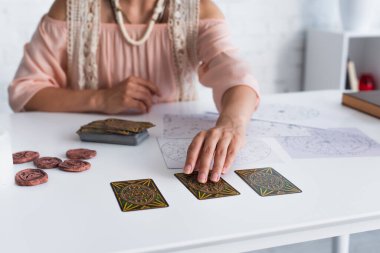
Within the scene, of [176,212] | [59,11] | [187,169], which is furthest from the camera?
[59,11]

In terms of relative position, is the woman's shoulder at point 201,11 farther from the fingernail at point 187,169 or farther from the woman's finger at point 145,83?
the fingernail at point 187,169

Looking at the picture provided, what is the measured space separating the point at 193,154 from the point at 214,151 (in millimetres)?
37

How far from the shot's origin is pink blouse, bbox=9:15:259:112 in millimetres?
1051

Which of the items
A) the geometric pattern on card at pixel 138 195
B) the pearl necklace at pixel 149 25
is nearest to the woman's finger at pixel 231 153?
the geometric pattern on card at pixel 138 195

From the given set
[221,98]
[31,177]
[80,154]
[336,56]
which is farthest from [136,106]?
[336,56]

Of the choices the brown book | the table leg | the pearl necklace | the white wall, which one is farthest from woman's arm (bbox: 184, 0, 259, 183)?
the white wall

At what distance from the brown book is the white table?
0.91ft

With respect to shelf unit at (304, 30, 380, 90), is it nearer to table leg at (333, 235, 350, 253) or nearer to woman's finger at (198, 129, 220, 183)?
table leg at (333, 235, 350, 253)

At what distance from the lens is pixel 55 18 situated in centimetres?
108

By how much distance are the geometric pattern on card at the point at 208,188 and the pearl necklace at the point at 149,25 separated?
0.55m

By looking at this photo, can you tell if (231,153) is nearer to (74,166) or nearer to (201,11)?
(74,166)

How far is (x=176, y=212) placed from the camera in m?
0.53

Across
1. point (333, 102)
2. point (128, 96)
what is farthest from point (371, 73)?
point (128, 96)

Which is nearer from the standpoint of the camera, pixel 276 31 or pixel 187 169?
pixel 187 169
